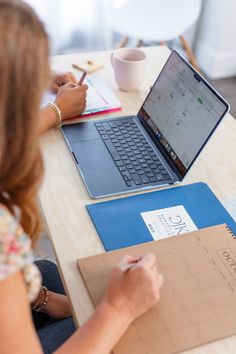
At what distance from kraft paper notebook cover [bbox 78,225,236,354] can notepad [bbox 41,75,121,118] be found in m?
0.50

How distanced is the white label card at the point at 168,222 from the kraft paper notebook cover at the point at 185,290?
0.08ft

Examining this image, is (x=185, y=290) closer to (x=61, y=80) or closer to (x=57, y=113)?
(x=57, y=113)

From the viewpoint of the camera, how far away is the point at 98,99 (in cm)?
129

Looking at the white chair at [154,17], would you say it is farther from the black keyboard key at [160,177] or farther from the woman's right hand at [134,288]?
the woman's right hand at [134,288]

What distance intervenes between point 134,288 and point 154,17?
2155 millimetres

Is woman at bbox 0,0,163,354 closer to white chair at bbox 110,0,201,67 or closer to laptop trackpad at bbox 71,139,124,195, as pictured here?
laptop trackpad at bbox 71,139,124,195

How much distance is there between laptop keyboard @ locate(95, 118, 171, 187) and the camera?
3.41 ft

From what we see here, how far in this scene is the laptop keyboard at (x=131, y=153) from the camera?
3.41ft

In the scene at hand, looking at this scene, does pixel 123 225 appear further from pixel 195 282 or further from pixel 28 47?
pixel 28 47

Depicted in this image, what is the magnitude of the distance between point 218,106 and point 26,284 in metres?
0.54

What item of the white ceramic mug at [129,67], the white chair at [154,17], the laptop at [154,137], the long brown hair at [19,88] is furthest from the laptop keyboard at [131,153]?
the white chair at [154,17]

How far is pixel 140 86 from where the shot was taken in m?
1.39

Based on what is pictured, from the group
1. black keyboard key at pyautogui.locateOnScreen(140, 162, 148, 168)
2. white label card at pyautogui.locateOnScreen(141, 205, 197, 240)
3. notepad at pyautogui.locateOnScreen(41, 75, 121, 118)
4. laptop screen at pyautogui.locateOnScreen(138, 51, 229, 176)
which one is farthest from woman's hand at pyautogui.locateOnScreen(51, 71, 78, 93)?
white label card at pyautogui.locateOnScreen(141, 205, 197, 240)

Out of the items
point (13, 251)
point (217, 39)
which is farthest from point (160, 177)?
point (217, 39)
